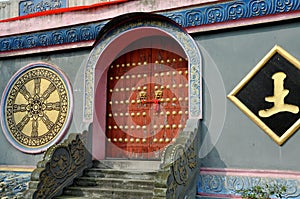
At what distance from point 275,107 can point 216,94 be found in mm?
843

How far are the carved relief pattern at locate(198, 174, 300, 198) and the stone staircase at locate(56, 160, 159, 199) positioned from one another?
2.42 ft

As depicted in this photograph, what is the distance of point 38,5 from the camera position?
786 cm

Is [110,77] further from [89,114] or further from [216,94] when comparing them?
[216,94]

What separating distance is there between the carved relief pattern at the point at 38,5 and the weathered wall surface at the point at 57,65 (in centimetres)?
126

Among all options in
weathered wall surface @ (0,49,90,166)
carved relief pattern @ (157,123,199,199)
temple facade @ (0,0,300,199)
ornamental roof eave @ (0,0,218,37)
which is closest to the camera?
carved relief pattern @ (157,123,199,199)

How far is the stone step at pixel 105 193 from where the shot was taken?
502cm

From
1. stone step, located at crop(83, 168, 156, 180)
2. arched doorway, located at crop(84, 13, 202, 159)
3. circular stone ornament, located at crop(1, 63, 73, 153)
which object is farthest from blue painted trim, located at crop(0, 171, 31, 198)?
arched doorway, located at crop(84, 13, 202, 159)

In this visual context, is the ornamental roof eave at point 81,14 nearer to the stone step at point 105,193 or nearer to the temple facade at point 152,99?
the temple facade at point 152,99

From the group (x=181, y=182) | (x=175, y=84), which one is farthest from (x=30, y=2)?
(x=181, y=182)

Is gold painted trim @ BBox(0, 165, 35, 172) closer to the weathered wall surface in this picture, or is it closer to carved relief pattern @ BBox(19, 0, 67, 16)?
the weathered wall surface

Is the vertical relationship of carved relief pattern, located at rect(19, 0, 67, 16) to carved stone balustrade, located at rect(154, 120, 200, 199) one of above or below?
above

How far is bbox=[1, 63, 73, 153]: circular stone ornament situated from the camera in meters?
6.61

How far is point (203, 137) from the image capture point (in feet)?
18.2

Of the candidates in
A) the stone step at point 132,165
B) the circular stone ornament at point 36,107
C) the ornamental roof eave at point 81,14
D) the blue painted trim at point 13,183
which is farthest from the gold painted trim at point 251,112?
the blue painted trim at point 13,183
